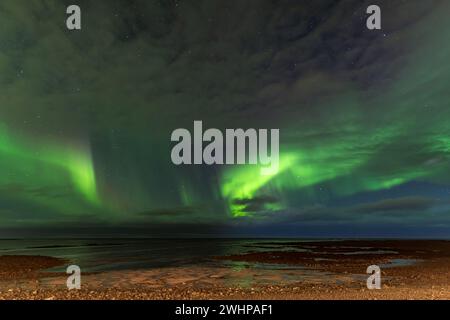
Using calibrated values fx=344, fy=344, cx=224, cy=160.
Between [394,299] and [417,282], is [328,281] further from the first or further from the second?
[394,299]

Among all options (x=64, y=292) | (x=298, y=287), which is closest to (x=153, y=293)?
(x=64, y=292)

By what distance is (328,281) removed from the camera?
2339 cm

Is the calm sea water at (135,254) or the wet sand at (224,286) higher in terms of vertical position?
the wet sand at (224,286)

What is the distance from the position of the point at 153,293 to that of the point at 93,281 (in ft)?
25.3

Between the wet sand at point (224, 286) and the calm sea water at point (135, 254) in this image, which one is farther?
the calm sea water at point (135, 254)

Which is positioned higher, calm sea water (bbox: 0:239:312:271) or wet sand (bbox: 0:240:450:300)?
wet sand (bbox: 0:240:450:300)

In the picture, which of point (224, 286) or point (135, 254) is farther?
point (135, 254)

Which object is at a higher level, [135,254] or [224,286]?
[224,286]

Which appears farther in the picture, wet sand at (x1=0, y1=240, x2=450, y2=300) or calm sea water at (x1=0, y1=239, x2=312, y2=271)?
calm sea water at (x1=0, y1=239, x2=312, y2=271)

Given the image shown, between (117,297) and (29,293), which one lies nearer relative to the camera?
A: (117,297)
